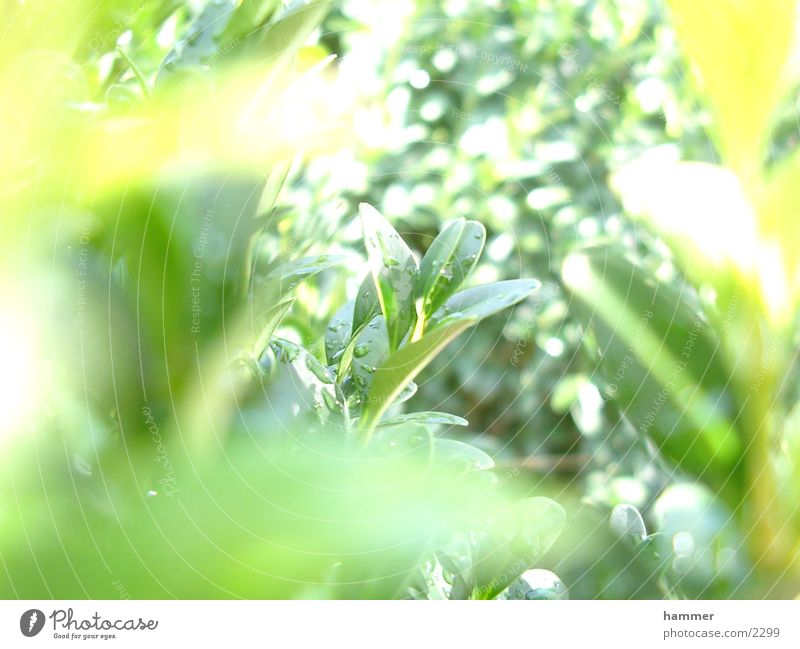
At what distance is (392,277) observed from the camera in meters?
0.31

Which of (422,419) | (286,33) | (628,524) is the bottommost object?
(628,524)

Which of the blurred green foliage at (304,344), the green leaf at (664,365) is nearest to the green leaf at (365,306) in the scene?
the blurred green foliage at (304,344)

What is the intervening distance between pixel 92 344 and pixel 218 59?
118mm

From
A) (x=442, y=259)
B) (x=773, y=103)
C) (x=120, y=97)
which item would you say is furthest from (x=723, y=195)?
(x=120, y=97)

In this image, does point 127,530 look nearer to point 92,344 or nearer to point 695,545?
point 92,344

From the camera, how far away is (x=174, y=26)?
40 centimetres

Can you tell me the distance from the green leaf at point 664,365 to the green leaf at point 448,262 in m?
0.09

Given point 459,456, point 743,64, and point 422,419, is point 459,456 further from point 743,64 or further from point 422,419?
point 743,64

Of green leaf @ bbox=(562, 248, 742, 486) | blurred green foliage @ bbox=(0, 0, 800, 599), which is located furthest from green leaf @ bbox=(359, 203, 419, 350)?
green leaf @ bbox=(562, 248, 742, 486)
